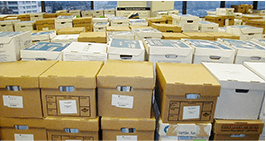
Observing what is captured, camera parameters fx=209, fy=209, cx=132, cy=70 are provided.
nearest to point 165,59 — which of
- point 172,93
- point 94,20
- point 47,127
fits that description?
point 172,93

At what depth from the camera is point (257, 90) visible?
1.08 m

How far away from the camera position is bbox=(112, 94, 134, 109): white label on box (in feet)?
3.55

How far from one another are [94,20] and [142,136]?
2.69m

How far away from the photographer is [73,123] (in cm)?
111

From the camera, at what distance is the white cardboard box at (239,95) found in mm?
1062

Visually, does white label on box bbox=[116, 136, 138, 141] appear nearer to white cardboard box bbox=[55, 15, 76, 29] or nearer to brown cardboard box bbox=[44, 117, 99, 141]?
brown cardboard box bbox=[44, 117, 99, 141]

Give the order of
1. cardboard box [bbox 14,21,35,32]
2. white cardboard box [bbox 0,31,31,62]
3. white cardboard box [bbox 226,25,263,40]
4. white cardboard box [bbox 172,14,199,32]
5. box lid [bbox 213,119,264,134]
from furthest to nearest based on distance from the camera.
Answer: cardboard box [bbox 14,21,35,32] → white cardboard box [bbox 172,14,199,32] → white cardboard box [bbox 226,25,263,40] → white cardboard box [bbox 0,31,31,62] → box lid [bbox 213,119,264,134]

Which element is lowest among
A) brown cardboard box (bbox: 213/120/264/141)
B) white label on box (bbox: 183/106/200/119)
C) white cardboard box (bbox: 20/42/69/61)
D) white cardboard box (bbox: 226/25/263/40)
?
brown cardboard box (bbox: 213/120/264/141)

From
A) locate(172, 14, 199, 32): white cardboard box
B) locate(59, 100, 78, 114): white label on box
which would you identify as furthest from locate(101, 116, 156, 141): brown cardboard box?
locate(172, 14, 199, 32): white cardboard box

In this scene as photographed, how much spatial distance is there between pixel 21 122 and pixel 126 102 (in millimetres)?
591

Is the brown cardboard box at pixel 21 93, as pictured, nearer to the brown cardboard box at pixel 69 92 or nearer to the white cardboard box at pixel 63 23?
the brown cardboard box at pixel 69 92

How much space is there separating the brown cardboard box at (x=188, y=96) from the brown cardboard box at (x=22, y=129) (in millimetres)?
679

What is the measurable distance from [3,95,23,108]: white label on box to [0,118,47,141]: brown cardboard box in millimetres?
89

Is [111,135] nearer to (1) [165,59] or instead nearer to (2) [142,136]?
(2) [142,136]
